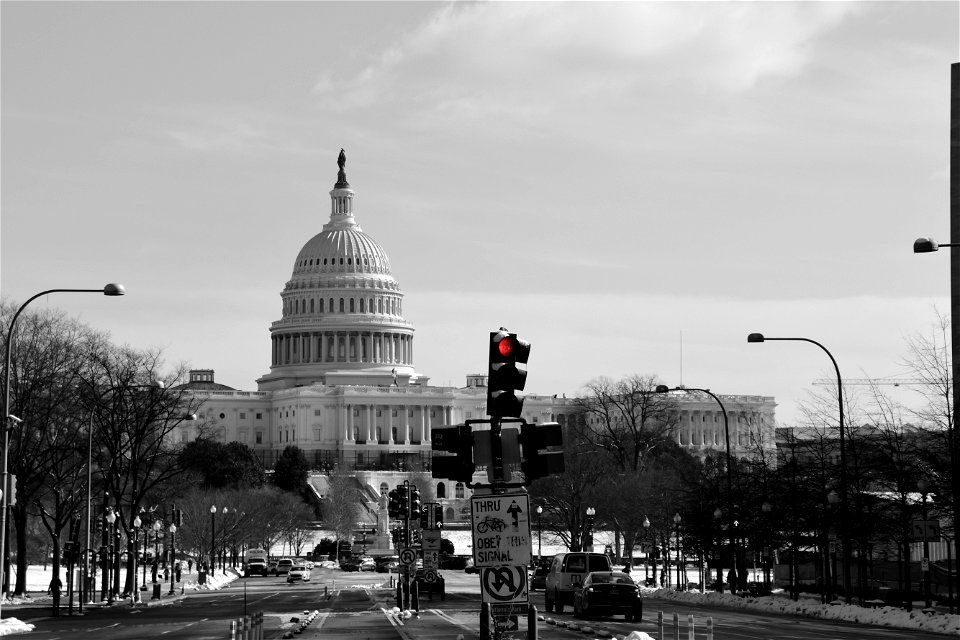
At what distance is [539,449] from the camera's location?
74.2 feet

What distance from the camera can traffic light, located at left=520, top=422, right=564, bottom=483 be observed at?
22.5 m

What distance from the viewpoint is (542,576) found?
267 feet

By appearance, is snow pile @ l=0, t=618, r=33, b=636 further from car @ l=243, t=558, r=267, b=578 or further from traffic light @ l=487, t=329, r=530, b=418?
car @ l=243, t=558, r=267, b=578

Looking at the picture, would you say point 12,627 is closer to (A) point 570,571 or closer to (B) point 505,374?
(A) point 570,571

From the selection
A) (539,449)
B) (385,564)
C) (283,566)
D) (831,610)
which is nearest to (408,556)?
(831,610)

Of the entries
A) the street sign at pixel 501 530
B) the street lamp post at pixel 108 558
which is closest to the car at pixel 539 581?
the street lamp post at pixel 108 558

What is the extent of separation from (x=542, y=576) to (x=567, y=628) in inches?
1476

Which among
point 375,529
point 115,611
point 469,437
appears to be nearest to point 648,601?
point 115,611

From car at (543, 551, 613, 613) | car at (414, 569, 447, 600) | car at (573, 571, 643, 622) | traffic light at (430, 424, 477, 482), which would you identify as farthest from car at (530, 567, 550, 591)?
traffic light at (430, 424, 477, 482)

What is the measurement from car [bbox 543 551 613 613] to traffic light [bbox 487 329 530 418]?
3208 cm

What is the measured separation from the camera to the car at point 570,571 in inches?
2147

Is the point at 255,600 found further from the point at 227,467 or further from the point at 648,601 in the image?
the point at 227,467

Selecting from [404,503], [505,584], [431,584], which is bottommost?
[431,584]

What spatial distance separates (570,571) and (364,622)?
9.17m
